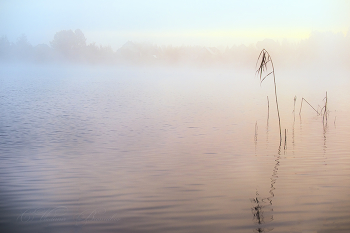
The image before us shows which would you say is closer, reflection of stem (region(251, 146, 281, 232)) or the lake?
reflection of stem (region(251, 146, 281, 232))

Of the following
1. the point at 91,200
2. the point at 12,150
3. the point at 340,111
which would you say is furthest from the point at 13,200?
the point at 340,111

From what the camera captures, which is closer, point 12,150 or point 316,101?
point 12,150

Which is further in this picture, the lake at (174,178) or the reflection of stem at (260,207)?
the lake at (174,178)

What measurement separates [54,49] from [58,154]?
173 metres

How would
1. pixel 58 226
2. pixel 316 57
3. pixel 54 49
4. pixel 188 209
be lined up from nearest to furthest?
pixel 58 226, pixel 188 209, pixel 316 57, pixel 54 49

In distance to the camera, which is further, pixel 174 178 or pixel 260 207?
pixel 174 178

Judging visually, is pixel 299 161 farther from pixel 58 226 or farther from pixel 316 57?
pixel 316 57

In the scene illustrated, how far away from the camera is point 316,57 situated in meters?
136

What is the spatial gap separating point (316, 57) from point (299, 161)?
13256 cm

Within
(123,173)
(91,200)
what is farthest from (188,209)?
(123,173)

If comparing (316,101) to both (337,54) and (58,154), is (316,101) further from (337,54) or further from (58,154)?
(337,54)

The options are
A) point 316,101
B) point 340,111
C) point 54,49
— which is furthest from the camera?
point 54,49

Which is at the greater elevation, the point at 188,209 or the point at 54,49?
the point at 54,49

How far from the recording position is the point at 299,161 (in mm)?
13234
